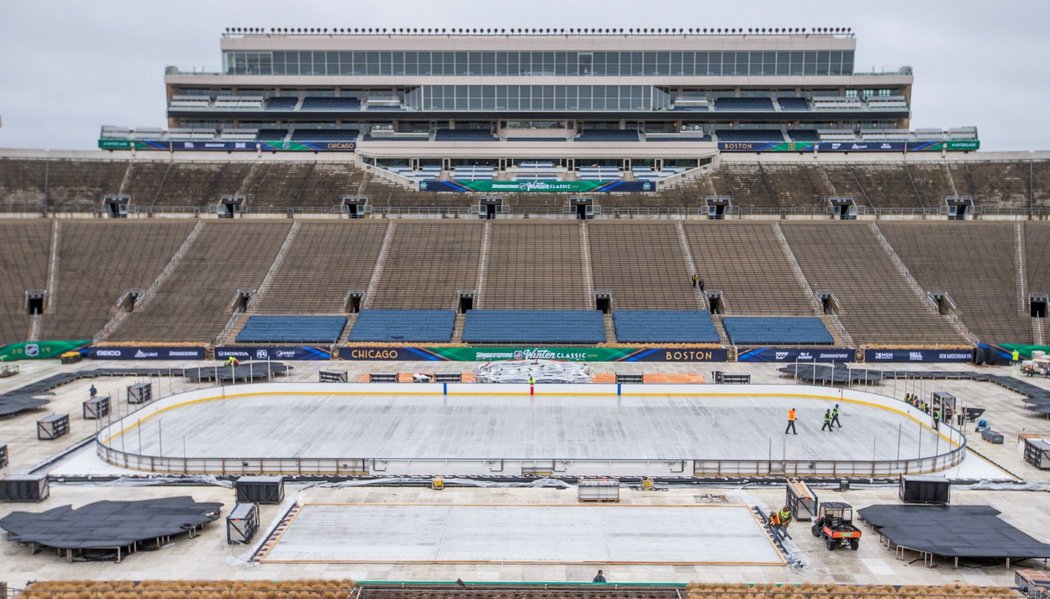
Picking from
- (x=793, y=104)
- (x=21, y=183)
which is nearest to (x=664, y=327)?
(x=793, y=104)

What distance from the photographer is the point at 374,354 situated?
1786 inches

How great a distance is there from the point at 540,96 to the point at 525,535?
63537 mm

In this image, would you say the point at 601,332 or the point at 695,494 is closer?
the point at 695,494

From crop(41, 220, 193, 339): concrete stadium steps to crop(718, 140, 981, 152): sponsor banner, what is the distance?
54490mm

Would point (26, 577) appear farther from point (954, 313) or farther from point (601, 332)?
point (954, 313)

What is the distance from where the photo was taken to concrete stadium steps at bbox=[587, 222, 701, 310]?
5191 centimetres

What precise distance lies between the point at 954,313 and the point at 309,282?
47.9m

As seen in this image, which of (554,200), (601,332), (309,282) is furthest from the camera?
(554,200)

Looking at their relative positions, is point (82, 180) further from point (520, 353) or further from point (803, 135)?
point (803, 135)

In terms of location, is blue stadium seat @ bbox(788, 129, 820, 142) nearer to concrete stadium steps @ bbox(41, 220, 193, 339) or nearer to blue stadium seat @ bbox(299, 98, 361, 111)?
blue stadium seat @ bbox(299, 98, 361, 111)

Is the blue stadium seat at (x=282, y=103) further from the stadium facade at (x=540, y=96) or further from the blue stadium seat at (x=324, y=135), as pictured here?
the blue stadium seat at (x=324, y=135)

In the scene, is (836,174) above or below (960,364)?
above

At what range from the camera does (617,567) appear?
1684 cm

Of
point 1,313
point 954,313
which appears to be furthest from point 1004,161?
point 1,313
